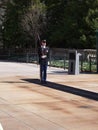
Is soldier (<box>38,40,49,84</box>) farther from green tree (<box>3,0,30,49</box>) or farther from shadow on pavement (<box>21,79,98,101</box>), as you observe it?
green tree (<box>3,0,30,49</box>)

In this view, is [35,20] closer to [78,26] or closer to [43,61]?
[78,26]

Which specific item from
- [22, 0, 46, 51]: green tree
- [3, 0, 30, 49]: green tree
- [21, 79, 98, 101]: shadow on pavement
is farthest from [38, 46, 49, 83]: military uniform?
[3, 0, 30, 49]: green tree

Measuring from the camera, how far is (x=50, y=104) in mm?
13742

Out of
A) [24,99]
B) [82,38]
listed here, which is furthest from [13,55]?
[24,99]

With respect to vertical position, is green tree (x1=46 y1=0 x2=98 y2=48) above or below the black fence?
above

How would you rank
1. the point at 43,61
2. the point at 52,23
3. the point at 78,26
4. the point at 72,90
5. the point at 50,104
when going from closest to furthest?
the point at 50,104 → the point at 72,90 → the point at 43,61 → the point at 78,26 → the point at 52,23

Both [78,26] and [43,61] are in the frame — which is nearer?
[43,61]

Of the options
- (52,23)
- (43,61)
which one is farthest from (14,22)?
(43,61)

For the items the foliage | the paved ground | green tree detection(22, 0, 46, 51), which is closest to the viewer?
the paved ground

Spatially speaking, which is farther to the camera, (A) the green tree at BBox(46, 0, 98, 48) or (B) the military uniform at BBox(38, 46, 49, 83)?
(A) the green tree at BBox(46, 0, 98, 48)

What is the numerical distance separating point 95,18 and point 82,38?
2363 millimetres

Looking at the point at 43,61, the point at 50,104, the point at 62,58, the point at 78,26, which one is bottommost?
the point at 50,104

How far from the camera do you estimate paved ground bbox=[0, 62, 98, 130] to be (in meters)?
10.6

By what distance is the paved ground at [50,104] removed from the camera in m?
10.6
